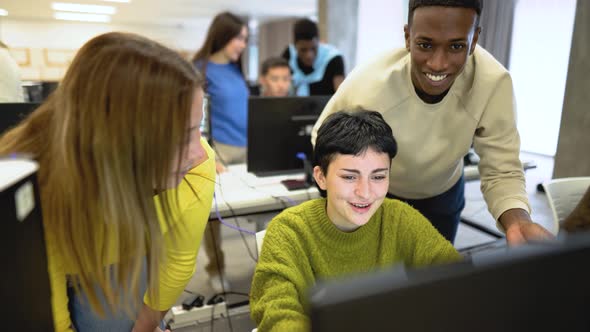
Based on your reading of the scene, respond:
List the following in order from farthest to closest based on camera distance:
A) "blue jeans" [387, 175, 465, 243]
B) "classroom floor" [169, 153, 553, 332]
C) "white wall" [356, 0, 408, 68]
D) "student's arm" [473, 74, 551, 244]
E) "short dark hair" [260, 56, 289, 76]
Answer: "white wall" [356, 0, 408, 68]
"short dark hair" [260, 56, 289, 76]
"classroom floor" [169, 153, 553, 332]
"blue jeans" [387, 175, 465, 243]
"student's arm" [473, 74, 551, 244]

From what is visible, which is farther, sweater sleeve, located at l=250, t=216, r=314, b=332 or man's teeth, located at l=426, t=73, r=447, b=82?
man's teeth, located at l=426, t=73, r=447, b=82

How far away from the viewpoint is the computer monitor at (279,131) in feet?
5.78

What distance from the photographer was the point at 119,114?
2.17 ft

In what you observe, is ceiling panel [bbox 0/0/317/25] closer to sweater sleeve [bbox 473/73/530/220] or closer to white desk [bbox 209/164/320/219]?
white desk [bbox 209/164/320/219]

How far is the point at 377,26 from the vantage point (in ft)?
18.4

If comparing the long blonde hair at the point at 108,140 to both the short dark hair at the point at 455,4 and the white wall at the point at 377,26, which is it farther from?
the white wall at the point at 377,26

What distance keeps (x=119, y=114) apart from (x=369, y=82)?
821 millimetres

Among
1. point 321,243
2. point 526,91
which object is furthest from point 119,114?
point 526,91

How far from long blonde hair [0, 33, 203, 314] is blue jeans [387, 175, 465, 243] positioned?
95cm

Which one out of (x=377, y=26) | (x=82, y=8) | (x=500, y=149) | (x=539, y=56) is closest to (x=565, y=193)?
(x=500, y=149)

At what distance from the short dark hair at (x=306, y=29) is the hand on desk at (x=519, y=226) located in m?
2.02

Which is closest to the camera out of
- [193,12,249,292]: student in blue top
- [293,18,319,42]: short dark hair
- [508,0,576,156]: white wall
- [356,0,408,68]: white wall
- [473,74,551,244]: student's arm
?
[473,74,551,244]: student's arm

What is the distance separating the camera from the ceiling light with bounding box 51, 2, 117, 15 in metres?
8.48

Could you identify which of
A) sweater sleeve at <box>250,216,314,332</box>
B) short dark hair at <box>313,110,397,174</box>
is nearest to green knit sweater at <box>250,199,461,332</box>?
sweater sleeve at <box>250,216,314,332</box>
